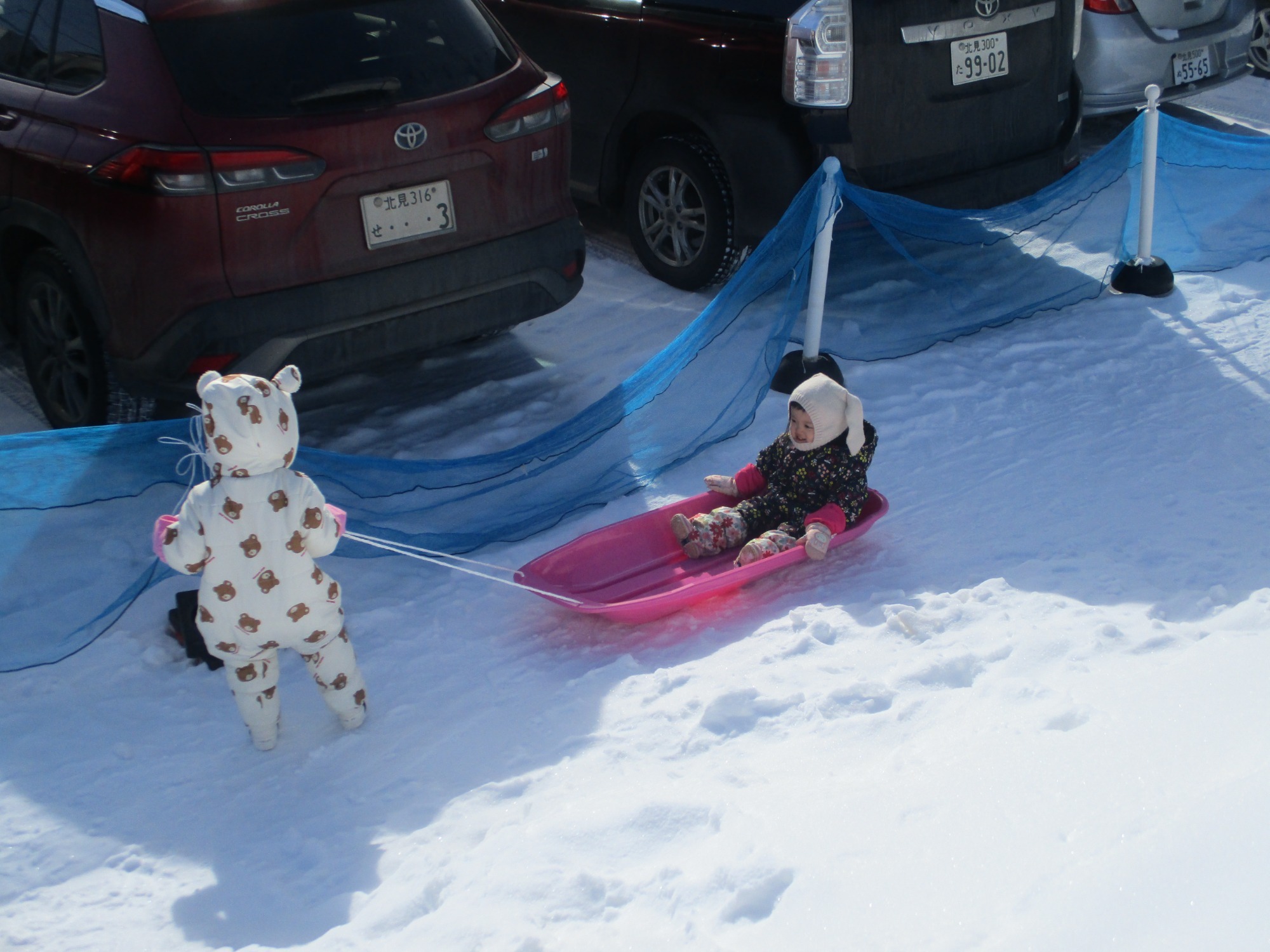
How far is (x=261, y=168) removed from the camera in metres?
3.90

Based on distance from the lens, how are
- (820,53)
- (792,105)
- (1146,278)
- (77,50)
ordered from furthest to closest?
(1146,278)
(792,105)
(820,53)
(77,50)

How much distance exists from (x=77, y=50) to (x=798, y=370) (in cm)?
300

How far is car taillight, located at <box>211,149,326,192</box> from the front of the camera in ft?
12.6

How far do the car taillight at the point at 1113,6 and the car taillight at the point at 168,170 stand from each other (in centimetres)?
571

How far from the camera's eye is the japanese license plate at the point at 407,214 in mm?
4188

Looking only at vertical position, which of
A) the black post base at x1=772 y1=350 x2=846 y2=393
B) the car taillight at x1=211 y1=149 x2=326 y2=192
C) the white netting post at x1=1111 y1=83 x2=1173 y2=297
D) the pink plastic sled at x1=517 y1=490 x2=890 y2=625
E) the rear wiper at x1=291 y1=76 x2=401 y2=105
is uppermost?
the rear wiper at x1=291 y1=76 x2=401 y2=105

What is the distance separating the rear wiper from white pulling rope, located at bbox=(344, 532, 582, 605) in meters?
1.52

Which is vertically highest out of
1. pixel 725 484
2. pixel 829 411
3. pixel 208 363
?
pixel 208 363

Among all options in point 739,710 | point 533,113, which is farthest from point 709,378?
point 739,710

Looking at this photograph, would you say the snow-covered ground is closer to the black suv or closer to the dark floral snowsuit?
the dark floral snowsuit

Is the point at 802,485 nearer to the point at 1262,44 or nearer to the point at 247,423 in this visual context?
the point at 247,423

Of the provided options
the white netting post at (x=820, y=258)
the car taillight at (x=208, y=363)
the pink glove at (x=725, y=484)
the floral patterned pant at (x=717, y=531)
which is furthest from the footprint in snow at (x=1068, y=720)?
the car taillight at (x=208, y=363)

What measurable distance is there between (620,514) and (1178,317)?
3021mm

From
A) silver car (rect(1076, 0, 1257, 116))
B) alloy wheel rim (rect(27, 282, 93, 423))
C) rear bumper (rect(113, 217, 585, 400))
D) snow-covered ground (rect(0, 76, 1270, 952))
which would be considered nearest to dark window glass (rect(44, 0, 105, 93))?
alloy wheel rim (rect(27, 282, 93, 423))
